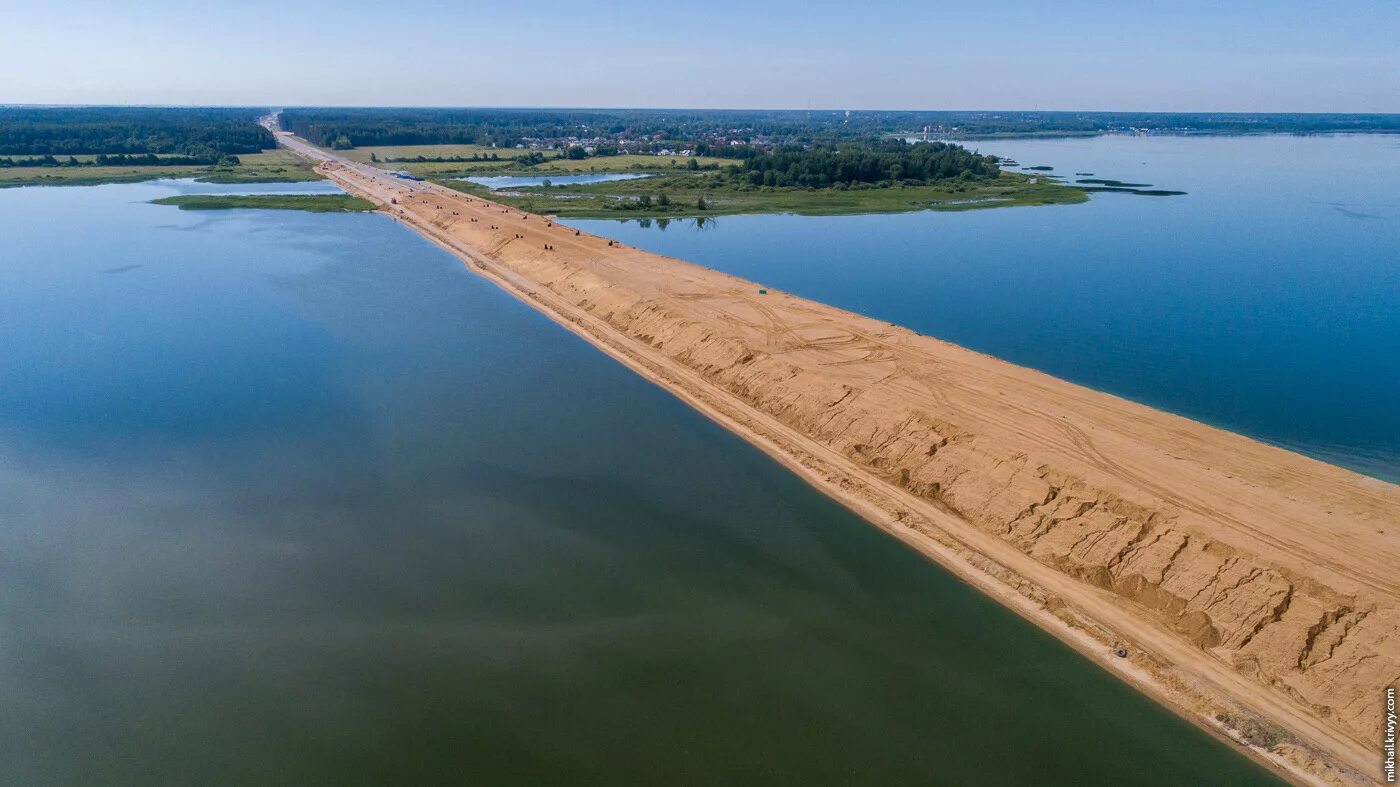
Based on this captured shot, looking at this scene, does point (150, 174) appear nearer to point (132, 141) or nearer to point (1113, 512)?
point (132, 141)

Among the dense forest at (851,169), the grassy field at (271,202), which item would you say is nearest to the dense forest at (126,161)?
the grassy field at (271,202)

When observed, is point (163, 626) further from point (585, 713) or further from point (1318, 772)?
point (1318, 772)

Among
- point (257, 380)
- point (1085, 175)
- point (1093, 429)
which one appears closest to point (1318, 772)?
point (1093, 429)

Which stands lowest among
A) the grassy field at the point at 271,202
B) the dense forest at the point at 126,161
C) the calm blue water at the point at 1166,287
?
the calm blue water at the point at 1166,287

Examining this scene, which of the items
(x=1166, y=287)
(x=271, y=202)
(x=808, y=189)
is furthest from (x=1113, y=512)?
(x=271, y=202)

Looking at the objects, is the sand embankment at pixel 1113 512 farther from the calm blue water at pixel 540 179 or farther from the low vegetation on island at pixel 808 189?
the calm blue water at pixel 540 179

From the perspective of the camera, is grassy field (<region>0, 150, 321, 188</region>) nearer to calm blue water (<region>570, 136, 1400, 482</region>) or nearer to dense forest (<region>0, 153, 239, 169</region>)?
dense forest (<region>0, 153, 239, 169</region>)

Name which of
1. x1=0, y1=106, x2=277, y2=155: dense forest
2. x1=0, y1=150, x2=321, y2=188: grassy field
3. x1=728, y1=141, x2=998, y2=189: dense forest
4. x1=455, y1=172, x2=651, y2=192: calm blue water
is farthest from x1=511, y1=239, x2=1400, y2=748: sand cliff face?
x1=0, y1=106, x2=277, y2=155: dense forest
